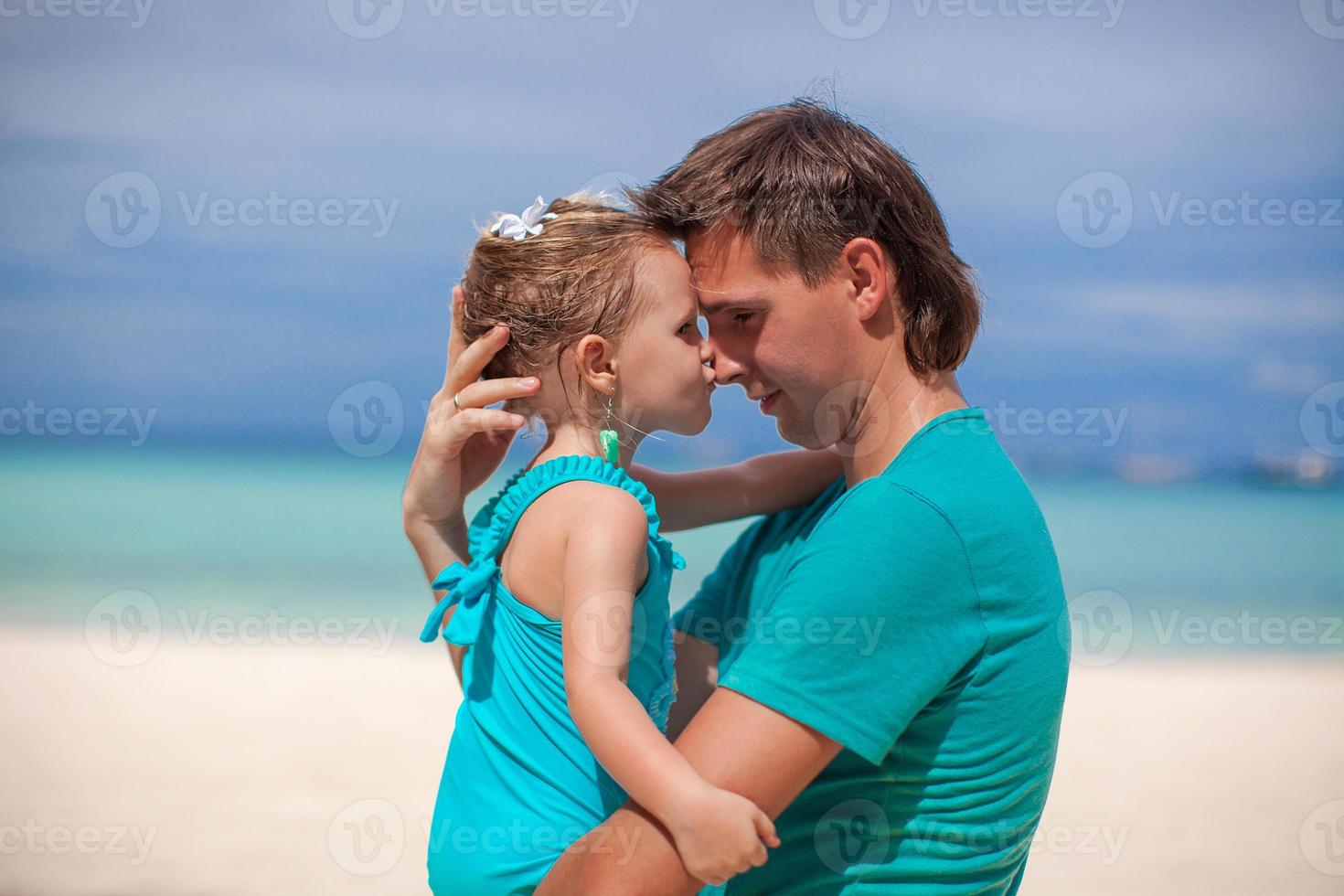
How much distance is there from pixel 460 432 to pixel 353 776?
4462 mm

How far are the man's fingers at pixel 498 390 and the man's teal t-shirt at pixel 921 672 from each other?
64 cm

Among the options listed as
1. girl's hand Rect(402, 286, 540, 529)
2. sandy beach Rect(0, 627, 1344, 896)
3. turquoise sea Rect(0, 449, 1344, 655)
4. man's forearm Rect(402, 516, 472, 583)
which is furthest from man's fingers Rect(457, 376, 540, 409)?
turquoise sea Rect(0, 449, 1344, 655)

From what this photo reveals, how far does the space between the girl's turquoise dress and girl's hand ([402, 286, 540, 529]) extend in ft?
0.44

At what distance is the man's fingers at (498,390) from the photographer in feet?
6.53

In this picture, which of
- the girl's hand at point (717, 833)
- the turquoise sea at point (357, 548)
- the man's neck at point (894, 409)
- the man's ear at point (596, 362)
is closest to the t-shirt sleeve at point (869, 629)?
the girl's hand at point (717, 833)

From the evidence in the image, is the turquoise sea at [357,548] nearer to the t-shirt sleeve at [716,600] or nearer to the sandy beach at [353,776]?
Answer: the sandy beach at [353,776]

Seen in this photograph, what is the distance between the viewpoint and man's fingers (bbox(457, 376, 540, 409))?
78.4 inches

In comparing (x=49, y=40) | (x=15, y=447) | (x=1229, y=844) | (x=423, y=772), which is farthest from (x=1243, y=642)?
(x=15, y=447)

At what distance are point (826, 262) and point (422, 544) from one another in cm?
96

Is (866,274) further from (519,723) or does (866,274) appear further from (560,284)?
(519,723)

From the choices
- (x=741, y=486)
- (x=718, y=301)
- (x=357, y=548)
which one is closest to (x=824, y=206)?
(x=718, y=301)

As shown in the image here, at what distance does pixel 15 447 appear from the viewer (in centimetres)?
1788

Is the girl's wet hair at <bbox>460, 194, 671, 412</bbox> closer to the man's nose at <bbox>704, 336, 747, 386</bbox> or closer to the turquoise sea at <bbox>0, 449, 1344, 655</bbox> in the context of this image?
the man's nose at <bbox>704, 336, 747, 386</bbox>

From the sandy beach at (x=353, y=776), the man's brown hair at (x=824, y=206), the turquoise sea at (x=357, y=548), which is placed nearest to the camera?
the man's brown hair at (x=824, y=206)
